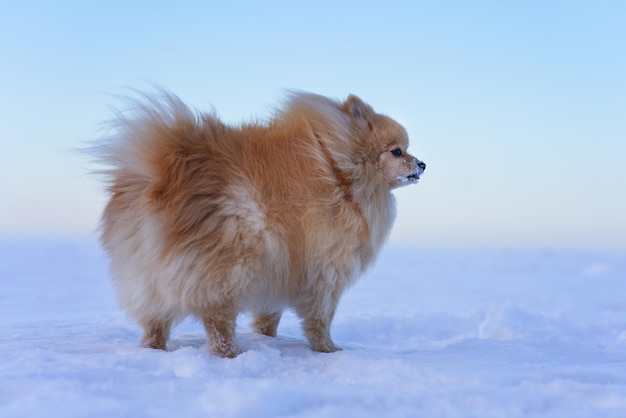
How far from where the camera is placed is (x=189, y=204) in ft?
13.6

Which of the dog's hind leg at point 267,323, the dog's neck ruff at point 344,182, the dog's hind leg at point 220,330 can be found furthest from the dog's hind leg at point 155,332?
the dog's neck ruff at point 344,182

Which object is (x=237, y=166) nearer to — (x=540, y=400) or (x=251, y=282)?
(x=251, y=282)

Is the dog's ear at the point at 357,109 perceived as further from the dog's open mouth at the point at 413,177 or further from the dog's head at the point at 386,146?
the dog's open mouth at the point at 413,177

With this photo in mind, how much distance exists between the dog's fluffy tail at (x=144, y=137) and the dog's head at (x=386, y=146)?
1.39 metres

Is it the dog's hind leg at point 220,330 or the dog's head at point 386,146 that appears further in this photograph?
the dog's head at point 386,146

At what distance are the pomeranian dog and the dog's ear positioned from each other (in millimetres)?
30

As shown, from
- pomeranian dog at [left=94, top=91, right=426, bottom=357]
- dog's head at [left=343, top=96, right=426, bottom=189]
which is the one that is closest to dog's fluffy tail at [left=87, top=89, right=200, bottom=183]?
pomeranian dog at [left=94, top=91, right=426, bottom=357]

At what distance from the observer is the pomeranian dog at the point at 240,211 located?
13.5 feet

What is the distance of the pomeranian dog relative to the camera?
4.13 m

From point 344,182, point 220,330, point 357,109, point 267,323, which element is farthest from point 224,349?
point 357,109

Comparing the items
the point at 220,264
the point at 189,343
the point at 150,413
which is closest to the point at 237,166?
the point at 220,264

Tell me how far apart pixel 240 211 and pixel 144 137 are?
886 mm

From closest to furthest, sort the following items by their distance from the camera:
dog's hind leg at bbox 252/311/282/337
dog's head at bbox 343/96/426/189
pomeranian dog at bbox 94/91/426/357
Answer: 1. pomeranian dog at bbox 94/91/426/357
2. dog's head at bbox 343/96/426/189
3. dog's hind leg at bbox 252/311/282/337

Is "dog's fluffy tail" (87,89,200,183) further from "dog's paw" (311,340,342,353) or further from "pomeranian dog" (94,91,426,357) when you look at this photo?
"dog's paw" (311,340,342,353)
